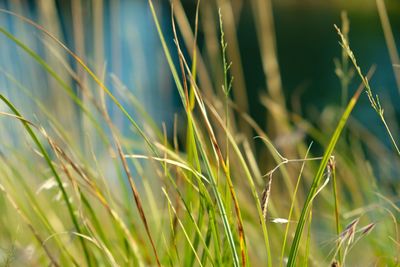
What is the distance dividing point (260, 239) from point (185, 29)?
43 cm

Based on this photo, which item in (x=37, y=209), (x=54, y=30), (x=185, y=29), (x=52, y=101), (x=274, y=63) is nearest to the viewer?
(x=37, y=209)

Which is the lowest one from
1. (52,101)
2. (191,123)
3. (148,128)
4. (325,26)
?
(325,26)

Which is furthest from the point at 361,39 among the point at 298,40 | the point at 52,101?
the point at 52,101

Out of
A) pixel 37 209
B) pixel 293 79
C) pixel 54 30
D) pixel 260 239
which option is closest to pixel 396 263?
pixel 37 209

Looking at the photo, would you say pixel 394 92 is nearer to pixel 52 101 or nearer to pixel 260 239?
pixel 52 101

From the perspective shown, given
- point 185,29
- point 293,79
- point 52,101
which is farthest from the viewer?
point 293,79

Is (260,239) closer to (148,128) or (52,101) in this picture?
(148,128)

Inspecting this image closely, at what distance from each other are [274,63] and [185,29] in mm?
334

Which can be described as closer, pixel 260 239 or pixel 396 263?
pixel 396 263

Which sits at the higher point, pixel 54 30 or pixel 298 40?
pixel 54 30

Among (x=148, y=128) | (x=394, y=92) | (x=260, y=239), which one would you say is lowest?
(x=394, y=92)

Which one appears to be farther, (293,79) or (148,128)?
(293,79)

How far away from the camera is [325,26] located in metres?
11.2

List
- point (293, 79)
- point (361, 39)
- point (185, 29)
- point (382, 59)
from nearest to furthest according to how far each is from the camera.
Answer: point (185, 29) < point (382, 59) < point (293, 79) < point (361, 39)
